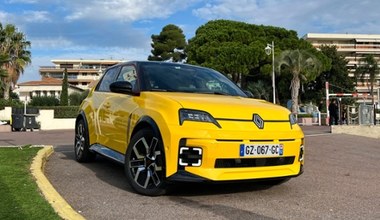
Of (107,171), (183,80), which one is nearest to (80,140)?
(107,171)

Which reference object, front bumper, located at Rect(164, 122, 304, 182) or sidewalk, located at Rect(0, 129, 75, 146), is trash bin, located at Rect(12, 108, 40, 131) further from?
front bumper, located at Rect(164, 122, 304, 182)

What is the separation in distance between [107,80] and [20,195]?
302 cm

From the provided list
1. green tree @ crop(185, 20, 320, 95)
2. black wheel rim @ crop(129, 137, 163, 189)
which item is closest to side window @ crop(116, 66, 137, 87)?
black wheel rim @ crop(129, 137, 163, 189)

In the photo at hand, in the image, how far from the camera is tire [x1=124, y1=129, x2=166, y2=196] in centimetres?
491

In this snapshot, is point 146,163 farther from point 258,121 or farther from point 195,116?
point 258,121

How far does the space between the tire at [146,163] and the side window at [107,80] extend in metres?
2.01

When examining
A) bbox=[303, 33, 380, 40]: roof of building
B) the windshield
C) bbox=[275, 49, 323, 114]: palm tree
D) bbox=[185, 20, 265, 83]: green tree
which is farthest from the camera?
bbox=[303, 33, 380, 40]: roof of building

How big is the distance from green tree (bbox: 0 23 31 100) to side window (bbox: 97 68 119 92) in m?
37.4

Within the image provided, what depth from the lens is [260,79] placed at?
50.3 m

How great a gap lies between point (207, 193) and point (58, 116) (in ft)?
92.6

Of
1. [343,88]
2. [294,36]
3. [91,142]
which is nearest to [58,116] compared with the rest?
[91,142]

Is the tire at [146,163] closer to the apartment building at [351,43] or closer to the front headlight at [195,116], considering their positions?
the front headlight at [195,116]

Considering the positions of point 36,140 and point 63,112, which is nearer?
point 36,140

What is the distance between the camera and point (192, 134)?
462cm
